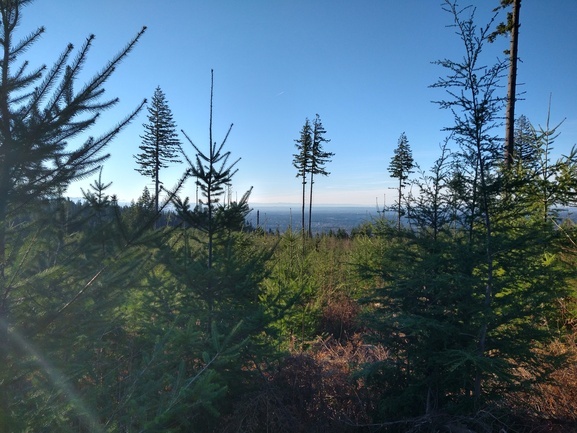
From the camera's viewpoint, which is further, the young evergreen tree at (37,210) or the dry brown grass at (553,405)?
the dry brown grass at (553,405)

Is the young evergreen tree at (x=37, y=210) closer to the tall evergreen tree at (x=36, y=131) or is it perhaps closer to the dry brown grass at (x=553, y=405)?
the tall evergreen tree at (x=36, y=131)

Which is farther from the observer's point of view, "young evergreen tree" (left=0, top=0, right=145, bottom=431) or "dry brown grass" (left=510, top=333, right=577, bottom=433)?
"dry brown grass" (left=510, top=333, right=577, bottom=433)

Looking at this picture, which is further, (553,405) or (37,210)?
(553,405)

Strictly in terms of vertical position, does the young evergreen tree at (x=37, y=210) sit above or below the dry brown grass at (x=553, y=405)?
above

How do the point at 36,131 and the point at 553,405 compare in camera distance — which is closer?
the point at 36,131

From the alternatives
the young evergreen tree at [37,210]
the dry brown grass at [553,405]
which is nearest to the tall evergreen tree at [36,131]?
the young evergreen tree at [37,210]

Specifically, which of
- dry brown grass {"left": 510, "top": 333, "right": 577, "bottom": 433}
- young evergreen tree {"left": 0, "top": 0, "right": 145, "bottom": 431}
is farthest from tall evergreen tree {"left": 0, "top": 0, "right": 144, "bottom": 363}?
dry brown grass {"left": 510, "top": 333, "right": 577, "bottom": 433}

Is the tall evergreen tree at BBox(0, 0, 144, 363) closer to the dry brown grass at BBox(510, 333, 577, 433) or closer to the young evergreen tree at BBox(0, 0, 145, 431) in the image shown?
the young evergreen tree at BBox(0, 0, 145, 431)

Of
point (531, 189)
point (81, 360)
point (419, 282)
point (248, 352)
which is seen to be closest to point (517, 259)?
point (419, 282)

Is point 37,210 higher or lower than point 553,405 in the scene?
higher

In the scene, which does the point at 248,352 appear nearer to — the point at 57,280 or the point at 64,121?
the point at 57,280

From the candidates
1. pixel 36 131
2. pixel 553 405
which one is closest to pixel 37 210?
pixel 36 131

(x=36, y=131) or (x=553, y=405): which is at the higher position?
(x=36, y=131)

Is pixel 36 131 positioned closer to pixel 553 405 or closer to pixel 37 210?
pixel 37 210
